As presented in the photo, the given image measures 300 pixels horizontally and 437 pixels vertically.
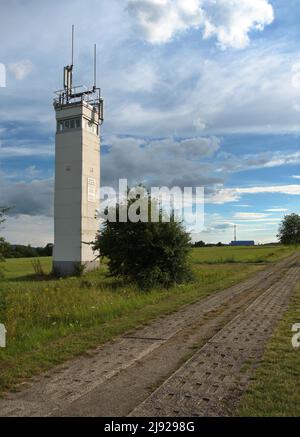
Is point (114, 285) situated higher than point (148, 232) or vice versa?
point (148, 232)

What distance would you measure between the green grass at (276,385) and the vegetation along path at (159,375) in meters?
0.17

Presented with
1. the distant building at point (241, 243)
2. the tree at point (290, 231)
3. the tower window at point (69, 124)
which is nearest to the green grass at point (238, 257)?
the tree at point (290, 231)

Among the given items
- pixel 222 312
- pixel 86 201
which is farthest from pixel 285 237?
pixel 222 312

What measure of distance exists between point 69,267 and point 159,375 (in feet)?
108

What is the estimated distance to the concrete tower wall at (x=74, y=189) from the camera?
129 ft

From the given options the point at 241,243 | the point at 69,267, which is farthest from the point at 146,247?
the point at 241,243

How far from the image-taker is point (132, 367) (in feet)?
24.7

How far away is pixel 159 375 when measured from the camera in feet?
23.2

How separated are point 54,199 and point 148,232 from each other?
2009 cm

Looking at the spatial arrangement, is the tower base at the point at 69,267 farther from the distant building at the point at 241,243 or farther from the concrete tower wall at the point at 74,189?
the distant building at the point at 241,243

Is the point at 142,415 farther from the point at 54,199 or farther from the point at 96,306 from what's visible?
the point at 54,199

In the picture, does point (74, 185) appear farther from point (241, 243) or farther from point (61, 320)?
point (241, 243)

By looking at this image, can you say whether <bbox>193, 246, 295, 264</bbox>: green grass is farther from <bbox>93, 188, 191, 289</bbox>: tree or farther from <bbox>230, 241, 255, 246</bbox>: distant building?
<bbox>230, 241, 255, 246</bbox>: distant building
